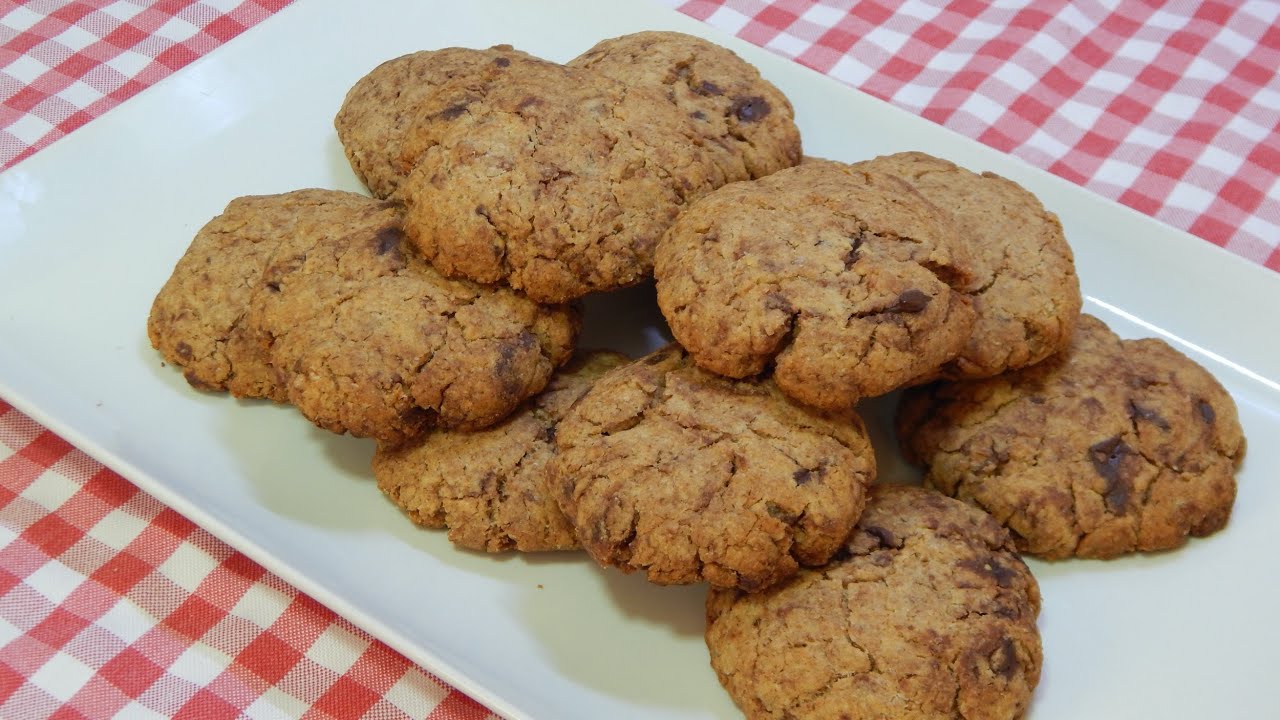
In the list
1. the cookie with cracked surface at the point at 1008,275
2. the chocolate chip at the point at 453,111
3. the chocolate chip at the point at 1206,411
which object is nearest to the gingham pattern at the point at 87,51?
the chocolate chip at the point at 453,111

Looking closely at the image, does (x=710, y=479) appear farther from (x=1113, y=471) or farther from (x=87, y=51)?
(x=87, y=51)

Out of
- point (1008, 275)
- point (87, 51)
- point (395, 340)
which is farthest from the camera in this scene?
point (87, 51)

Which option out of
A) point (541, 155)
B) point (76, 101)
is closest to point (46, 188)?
point (76, 101)

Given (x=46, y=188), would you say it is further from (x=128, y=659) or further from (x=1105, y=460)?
(x=1105, y=460)

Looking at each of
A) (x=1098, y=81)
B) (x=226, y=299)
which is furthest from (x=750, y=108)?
(x=1098, y=81)

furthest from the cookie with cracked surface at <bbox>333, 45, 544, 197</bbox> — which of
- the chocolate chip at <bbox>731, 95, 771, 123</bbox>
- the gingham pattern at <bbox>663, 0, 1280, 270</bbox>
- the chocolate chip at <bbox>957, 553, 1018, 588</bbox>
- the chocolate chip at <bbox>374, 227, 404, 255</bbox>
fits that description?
the gingham pattern at <bbox>663, 0, 1280, 270</bbox>

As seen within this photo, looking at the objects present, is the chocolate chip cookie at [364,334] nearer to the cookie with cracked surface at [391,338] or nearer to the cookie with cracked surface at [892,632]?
the cookie with cracked surface at [391,338]
